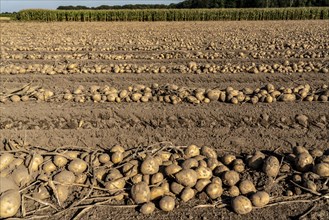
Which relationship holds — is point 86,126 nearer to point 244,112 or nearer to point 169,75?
point 244,112

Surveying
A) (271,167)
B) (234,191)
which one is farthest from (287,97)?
(234,191)


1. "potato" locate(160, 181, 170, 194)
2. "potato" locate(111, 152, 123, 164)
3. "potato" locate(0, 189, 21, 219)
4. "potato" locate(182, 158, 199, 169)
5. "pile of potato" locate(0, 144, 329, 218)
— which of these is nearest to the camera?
"potato" locate(0, 189, 21, 219)

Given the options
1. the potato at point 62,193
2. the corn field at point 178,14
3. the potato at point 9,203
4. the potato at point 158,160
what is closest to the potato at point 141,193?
the potato at point 158,160

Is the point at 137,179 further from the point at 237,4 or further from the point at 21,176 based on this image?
the point at 237,4

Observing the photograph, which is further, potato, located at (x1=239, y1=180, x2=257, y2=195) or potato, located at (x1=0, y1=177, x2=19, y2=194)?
potato, located at (x1=239, y1=180, x2=257, y2=195)

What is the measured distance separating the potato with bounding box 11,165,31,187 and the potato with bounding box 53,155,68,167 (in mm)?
309

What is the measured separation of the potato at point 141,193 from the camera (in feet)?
9.38

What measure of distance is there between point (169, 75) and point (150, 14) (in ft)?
93.0

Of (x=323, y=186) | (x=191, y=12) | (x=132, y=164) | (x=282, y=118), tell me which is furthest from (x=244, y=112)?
(x=191, y=12)

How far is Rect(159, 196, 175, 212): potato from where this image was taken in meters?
2.83

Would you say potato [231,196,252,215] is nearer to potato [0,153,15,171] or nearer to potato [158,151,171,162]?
potato [158,151,171,162]

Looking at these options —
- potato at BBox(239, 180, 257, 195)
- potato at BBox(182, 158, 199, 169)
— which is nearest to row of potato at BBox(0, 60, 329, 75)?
potato at BBox(182, 158, 199, 169)

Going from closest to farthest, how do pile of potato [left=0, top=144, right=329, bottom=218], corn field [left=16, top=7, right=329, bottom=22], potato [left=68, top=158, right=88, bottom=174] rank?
pile of potato [left=0, top=144, right=329, bottom=218], potato [left=68, top=158, right=88, bottom=174], corn field [left=16, top=7, right=329, bottom=22]

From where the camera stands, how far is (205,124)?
4.73 metres
